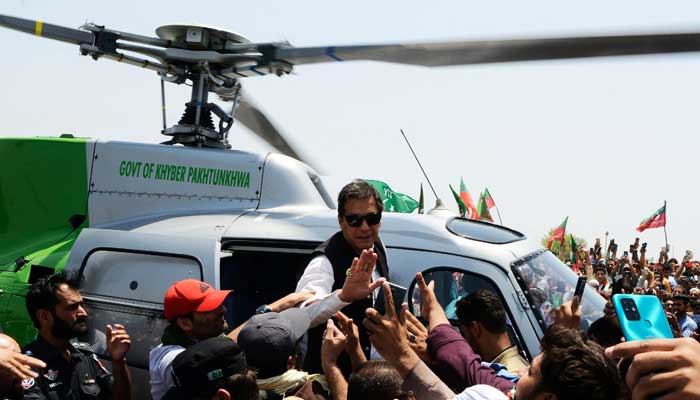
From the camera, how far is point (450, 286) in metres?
4.99

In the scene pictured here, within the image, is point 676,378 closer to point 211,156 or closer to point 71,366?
point 71,366

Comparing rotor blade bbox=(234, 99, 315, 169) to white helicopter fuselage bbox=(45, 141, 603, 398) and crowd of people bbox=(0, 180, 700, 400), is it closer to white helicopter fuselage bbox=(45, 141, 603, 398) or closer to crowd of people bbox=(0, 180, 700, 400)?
white helicopter fuselage bbox=(45, 141, 603, 398)

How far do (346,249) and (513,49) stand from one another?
4.63 ft

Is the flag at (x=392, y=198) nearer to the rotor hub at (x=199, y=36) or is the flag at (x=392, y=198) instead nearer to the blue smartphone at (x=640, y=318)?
the rotor hub at (x=199, y=36)

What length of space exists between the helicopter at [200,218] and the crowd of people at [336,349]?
0.78 meters

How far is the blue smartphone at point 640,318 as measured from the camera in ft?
5.32

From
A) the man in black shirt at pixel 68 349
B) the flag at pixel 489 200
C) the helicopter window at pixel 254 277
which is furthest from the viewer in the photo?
the flag at pixel 489 200

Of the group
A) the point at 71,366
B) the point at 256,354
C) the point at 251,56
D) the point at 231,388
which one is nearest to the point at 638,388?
the point at 231,388

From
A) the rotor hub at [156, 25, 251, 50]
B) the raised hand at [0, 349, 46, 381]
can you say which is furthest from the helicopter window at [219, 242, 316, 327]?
the raised hand at [0, 349, 46, 381]

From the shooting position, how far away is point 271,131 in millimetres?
7176

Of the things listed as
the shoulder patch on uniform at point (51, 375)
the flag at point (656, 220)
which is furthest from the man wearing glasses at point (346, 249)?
the flag at point (656, 220)

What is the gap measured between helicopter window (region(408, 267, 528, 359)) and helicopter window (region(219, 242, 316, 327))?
86cm

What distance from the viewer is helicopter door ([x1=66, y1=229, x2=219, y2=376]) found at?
4.80m

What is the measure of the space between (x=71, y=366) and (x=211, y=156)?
7.93 ft
